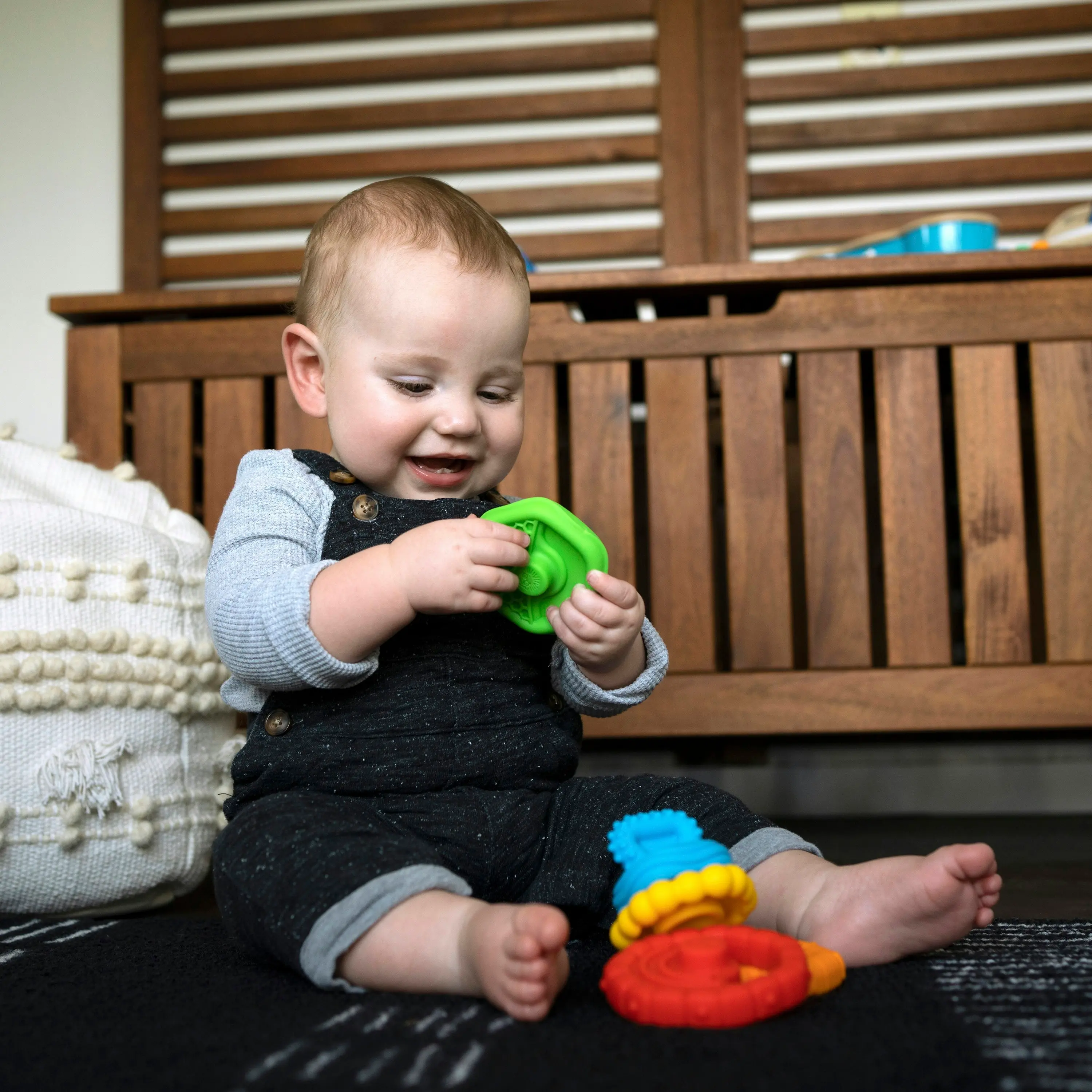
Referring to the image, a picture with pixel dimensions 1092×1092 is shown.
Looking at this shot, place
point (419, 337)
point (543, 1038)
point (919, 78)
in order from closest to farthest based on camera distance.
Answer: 1. point (543, 1038)
2. point (419, 337)
3. point (919, 78)

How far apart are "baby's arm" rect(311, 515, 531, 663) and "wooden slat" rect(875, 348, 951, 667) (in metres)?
0.69

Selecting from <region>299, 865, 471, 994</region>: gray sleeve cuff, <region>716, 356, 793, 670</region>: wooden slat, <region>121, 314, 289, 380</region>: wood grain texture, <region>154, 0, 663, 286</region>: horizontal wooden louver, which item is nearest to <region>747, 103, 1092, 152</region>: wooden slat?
<region>154, 0, 663, 286</region>: horizontal wooden louver

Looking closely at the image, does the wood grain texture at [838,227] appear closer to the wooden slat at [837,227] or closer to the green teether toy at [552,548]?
the wooden slat at [837,227]

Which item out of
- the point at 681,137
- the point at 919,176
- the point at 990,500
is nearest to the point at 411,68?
the point at 681,137

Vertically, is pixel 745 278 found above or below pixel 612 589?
above

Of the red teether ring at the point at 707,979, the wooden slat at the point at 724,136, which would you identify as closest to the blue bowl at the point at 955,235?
the wooden slat at the point at 724,136

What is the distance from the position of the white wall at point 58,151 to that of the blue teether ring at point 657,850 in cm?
160

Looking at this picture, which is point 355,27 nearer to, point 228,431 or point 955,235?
point 228,431

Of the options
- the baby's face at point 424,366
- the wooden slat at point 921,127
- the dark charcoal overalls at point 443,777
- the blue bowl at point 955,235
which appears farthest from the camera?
the wooden slat at point 921,127

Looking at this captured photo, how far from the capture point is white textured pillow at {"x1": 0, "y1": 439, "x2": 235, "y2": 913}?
0.89 m

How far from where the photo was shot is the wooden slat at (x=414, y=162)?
186 cm

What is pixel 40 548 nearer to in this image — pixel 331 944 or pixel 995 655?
pixel 331 944

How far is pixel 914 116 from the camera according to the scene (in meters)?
1.83

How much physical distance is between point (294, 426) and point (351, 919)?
83cm
